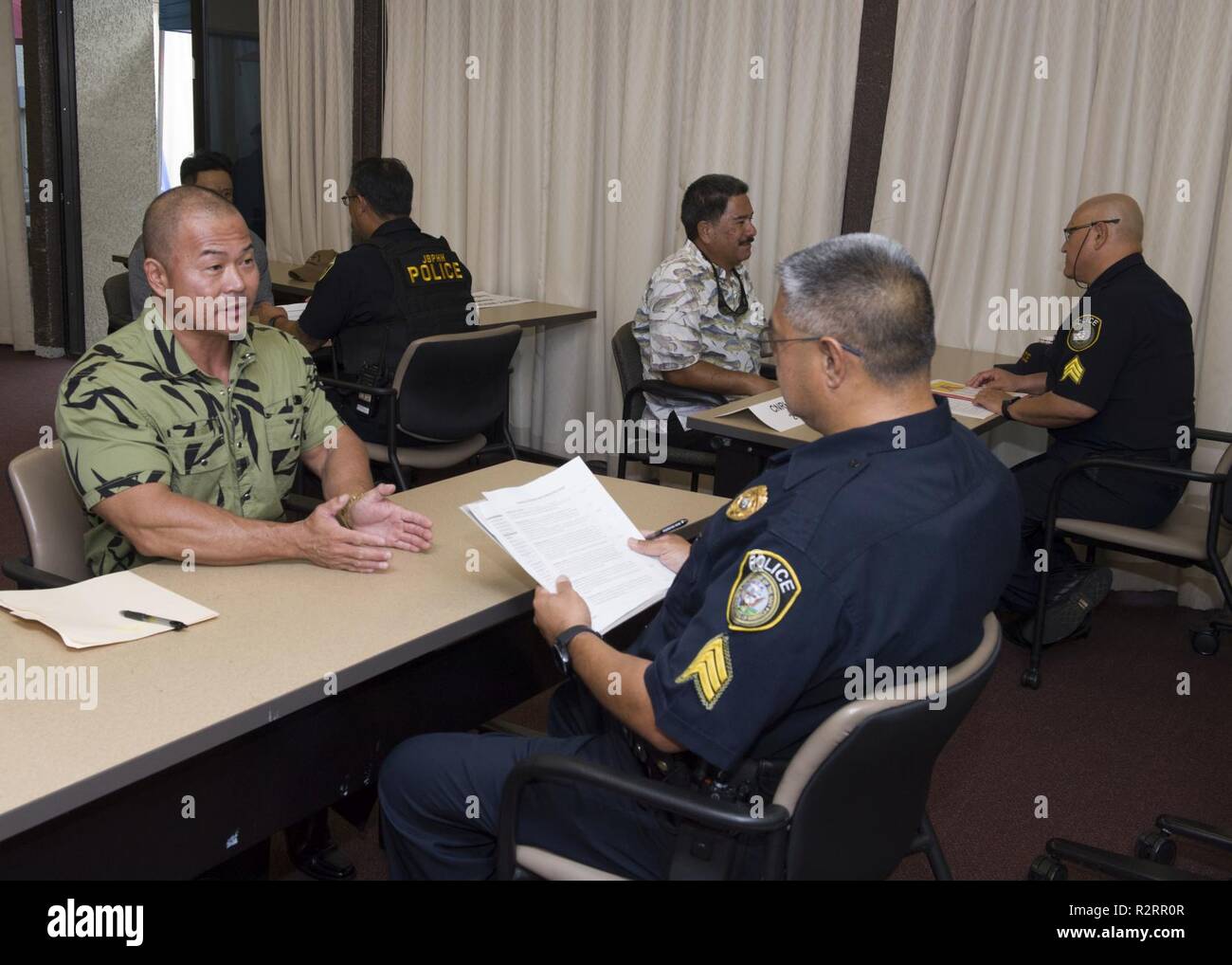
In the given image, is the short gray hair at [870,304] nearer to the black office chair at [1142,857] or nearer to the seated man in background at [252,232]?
the black office chair at [1142,857]

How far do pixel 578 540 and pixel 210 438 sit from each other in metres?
0.77

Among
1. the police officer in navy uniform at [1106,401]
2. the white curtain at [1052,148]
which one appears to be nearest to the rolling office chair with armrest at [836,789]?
the police officer in navy uniform at [1106,401]

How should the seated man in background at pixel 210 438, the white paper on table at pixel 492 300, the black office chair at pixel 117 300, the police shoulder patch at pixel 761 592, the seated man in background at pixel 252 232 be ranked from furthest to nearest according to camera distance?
1. the white paper on table at pixel 492 300
2. the black office chair at pixel 117 300
3. the seated man in background at pixel 252 232
4. the seated man in background at pixel 210 438
5. the police shoulder patch at pixel 761 592

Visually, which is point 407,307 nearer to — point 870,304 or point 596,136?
point 596,136

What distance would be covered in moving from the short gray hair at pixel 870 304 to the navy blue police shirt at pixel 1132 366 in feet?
7.06

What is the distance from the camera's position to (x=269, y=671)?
4.96 ft

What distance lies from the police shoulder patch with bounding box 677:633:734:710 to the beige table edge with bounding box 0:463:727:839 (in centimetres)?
46

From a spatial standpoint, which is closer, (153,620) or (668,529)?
(153,620)

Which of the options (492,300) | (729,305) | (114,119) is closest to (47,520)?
(729,305)

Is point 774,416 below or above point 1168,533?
above

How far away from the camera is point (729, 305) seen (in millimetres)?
4199

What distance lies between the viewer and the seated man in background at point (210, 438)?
6.29 ft
